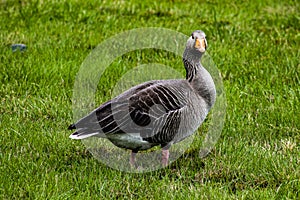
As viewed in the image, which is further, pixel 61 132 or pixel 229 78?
pixel 229 78

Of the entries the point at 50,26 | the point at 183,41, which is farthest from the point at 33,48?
the point at 183,41

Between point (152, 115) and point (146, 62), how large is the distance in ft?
10.2

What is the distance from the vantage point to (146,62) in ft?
26.0

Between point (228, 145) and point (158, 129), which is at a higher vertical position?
point (158, 129)

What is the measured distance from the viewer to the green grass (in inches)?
189

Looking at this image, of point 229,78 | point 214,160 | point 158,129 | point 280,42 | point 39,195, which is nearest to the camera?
point 39,195

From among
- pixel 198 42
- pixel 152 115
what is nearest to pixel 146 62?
pixel 198 42

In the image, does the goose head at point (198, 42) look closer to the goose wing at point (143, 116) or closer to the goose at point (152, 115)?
the goose at point (152, 115)

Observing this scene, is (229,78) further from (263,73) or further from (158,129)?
(158,129)

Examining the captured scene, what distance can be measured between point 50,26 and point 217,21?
265 centimetres

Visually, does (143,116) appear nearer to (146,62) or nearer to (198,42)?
(198,42)

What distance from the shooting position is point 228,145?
5621 millimetres

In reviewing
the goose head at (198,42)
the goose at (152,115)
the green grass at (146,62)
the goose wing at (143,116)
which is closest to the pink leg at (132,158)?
the goose at (152,115)

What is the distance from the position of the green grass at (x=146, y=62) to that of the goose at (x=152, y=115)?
1.09 feet
